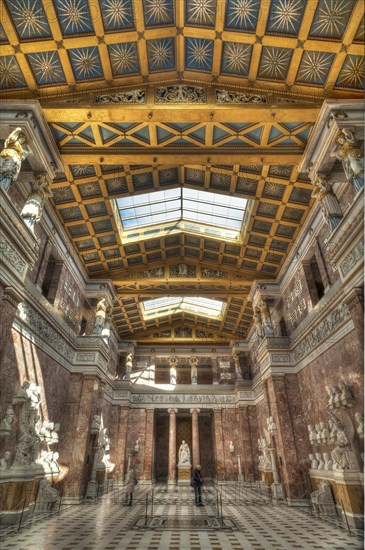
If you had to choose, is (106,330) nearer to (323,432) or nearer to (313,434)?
(313,434)

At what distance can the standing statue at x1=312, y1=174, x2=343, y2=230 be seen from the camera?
9.13 meters

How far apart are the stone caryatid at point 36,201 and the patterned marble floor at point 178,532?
7.28 m

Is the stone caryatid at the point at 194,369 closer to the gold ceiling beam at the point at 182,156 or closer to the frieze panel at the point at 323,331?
the frieze panel at the point at 323,331

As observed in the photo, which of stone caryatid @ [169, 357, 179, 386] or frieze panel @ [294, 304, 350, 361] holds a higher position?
stone caryatid @ [169, 357, 179, 386]

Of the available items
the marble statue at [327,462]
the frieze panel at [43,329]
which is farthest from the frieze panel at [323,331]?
the frieze panel at [43,329]

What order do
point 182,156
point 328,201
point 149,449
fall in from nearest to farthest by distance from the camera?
point 328,201, point 182,156, point 149,449

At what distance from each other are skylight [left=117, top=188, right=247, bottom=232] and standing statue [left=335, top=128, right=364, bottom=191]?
581 centimetres

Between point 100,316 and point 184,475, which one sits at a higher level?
point 100,316

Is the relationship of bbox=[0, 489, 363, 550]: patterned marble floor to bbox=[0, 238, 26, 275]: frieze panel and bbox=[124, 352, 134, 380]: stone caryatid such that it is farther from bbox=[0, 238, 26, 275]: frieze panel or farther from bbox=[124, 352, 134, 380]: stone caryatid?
bbox=[124, 352, 134, 380]: stone caryatid

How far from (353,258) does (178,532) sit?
288 inches

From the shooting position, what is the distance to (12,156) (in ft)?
27.3

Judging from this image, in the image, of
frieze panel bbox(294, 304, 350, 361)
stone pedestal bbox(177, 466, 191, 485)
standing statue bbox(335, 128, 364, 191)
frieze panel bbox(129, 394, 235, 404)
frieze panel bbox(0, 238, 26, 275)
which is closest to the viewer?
frieze panel bbox(0, 238, 26, 275)

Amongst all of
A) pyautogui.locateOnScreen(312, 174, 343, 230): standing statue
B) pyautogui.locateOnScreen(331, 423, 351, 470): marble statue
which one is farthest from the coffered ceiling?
pyautogui.locateOnScreen(331, 423, 351, 470): marble statue

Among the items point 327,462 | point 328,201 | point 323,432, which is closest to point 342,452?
point 323,432
